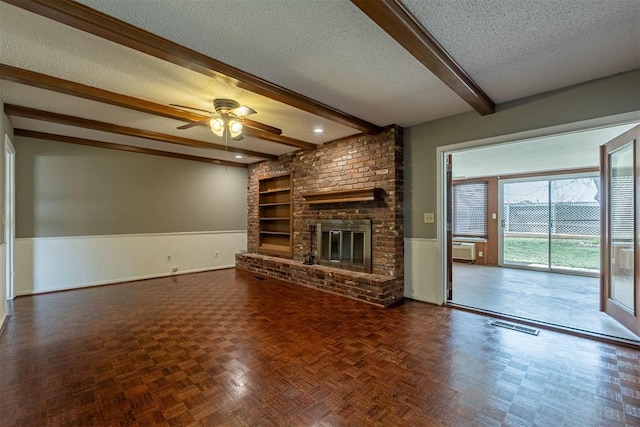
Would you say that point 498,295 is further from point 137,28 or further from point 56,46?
point 56,46

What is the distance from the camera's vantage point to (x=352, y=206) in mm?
4547

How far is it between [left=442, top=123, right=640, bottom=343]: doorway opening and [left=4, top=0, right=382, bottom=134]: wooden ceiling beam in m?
2.41

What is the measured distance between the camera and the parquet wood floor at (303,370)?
173 cm

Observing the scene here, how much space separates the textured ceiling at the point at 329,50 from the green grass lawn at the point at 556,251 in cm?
467

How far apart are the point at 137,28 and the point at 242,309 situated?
2959 millimetres

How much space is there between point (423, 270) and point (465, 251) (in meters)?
4.01

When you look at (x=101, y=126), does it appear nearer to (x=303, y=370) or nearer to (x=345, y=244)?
(x=345, y=244)

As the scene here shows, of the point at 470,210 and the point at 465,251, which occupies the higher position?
the point at 470,210

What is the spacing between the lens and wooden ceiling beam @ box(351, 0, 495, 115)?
1666mm

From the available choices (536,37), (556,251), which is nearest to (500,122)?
(536,37)

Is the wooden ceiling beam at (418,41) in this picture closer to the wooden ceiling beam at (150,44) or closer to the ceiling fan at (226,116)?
the wooden ceiling beam at (150,44)

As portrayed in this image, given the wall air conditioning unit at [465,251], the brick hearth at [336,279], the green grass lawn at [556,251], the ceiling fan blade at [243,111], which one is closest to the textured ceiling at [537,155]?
the green grass lawn at [556,251]

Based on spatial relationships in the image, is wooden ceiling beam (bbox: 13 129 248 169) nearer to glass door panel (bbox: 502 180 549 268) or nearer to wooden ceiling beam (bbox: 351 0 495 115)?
wooden ceiling beam (bbox: 351 0 495 115)

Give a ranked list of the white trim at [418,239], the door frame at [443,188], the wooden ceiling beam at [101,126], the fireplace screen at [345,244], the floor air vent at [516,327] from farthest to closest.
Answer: the fireplace screen at [345,244], the white trim at [418,239], the wooden ceiling beam at [101,126], the door frame at [443,188], the floor air vent at [516,327]
